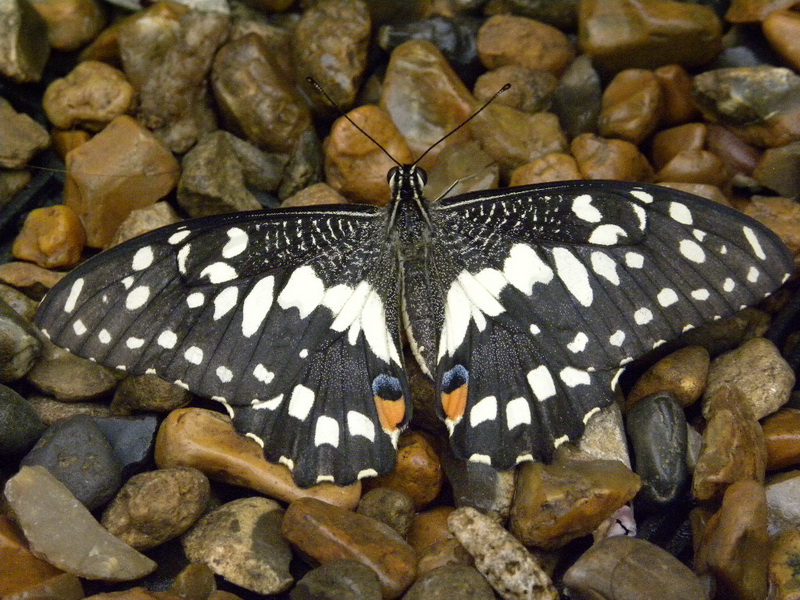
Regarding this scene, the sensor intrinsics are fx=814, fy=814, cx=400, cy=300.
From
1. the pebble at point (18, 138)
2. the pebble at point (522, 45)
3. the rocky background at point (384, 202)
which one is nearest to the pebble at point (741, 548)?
the rocky background at point (384, 202)

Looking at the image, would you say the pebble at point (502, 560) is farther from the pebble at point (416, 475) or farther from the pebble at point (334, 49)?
the pebble at point (334, 49)

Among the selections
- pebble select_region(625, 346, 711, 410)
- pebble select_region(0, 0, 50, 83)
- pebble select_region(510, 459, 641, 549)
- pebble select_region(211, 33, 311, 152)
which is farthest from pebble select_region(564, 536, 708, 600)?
pebble select_region(0, 0, 50, 83)

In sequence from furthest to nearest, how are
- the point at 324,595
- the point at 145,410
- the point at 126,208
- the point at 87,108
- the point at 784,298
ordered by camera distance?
the point at 87,108 → the point at 126,208 → the point at 784,298 → the point at 145,410 → the point at 324,595

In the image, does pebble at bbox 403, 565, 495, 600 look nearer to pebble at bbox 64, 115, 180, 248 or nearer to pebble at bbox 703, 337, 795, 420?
pebble at bbox 703, 337, 795, 420

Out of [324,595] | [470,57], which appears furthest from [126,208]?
[324,595]

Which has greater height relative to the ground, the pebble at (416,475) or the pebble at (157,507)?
the pebble at (157,507)

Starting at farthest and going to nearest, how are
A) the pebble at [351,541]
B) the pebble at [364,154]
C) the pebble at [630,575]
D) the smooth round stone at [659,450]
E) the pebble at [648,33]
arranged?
the pebble at [648,33] → the pebble at [364,154] → the smooth round stone at [659,450] → the pebble at [351,541] → the pebble at [630,575]

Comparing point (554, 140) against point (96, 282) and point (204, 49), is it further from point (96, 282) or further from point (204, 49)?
point (96, 282)
